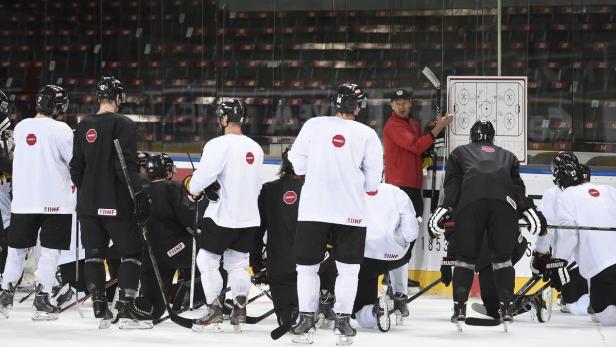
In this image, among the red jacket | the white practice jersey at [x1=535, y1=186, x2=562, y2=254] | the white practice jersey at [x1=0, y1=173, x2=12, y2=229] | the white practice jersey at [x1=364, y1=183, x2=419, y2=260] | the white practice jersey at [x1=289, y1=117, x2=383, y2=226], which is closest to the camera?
the white practice jersey at [x1=289, y1=117, x2=383, y2=226]

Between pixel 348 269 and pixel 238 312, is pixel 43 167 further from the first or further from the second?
pixel 348 269

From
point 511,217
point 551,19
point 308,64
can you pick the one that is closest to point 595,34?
point 551,19

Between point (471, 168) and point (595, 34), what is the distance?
4.65m

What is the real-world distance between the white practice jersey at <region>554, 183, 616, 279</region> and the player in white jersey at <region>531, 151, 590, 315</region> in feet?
0.22

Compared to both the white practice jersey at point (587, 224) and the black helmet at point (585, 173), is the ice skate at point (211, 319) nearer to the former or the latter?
the white practice jersey at point (587, 224)

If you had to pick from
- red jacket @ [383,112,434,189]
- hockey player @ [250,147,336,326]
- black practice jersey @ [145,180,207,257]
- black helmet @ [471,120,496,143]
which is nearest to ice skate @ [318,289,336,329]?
hockey player @ [250,147,336,326]

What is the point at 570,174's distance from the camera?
269 inches

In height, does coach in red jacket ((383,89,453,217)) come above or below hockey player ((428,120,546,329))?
above

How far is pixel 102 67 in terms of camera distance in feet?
40.7

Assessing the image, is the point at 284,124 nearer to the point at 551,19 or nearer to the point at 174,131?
the point at 174,131

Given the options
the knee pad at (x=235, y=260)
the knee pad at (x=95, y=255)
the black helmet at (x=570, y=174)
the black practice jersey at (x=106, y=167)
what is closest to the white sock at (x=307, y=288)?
the knee pad at (x=235, y=260)

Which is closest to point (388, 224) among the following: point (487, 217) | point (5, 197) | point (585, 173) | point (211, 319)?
point (487, 217)

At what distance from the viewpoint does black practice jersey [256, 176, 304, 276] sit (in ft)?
20.1

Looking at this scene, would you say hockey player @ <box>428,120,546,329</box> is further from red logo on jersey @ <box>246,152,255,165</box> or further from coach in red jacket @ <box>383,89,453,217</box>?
coach in red jacket @ <box>383,89,453,217</box>
